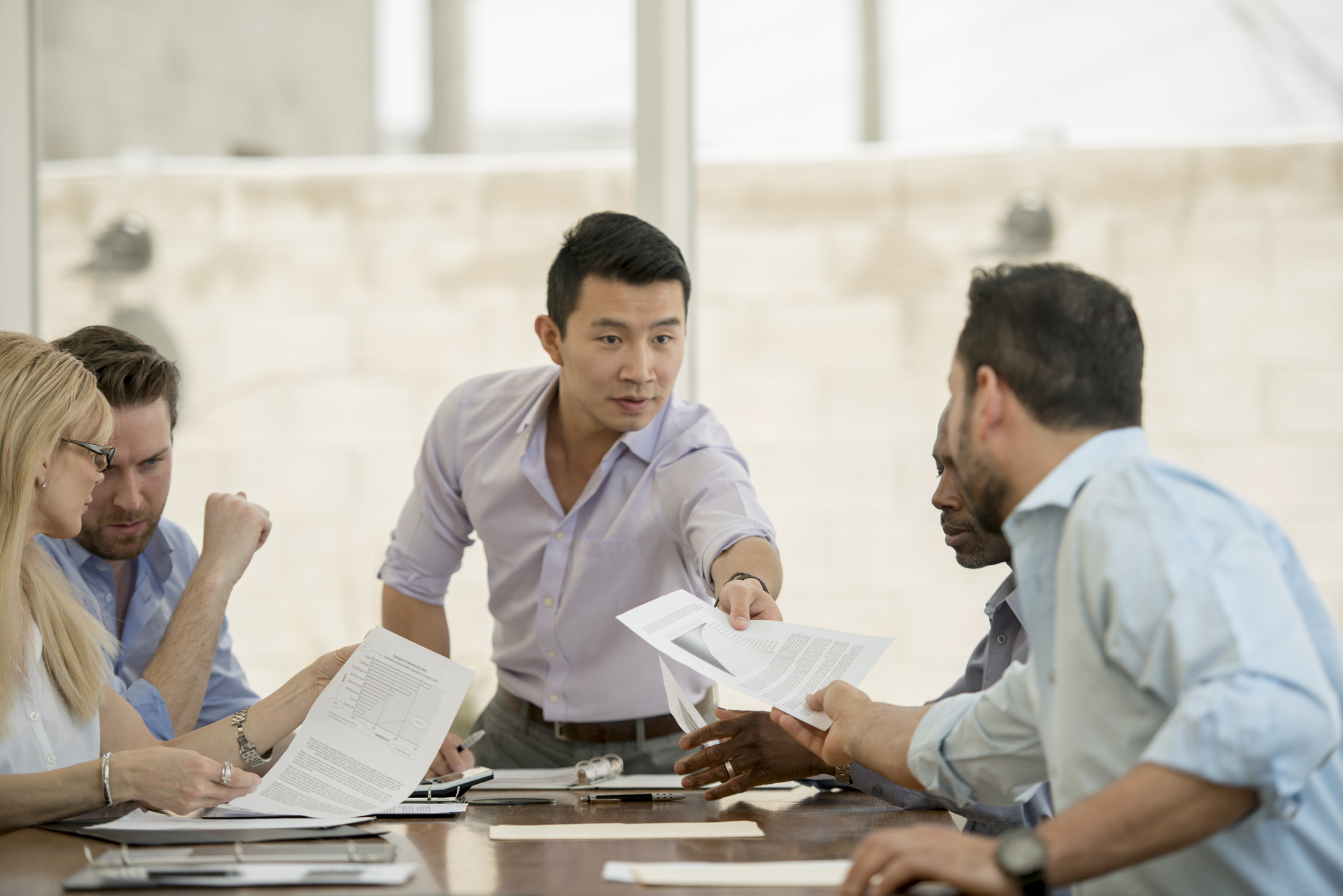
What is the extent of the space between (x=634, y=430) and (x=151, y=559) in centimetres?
102

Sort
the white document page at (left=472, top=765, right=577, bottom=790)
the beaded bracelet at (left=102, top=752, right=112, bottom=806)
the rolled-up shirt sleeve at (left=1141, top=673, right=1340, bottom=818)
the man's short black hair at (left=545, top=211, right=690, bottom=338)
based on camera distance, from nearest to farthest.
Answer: the rolled-up shirt sleeve at (left=1141, top=673, right=1340, bottom=818)
the beaded bracelet at (left=102, top=752, right=112, bottom=806)
the white document page at (left=472, top=765, right=577, bottom=790)
the man's short black hair at (left=545, top=211, right=690, bottom=338)

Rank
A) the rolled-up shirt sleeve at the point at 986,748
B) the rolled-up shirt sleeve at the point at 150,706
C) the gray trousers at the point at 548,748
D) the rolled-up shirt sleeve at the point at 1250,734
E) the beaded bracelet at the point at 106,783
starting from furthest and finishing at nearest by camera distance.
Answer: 1. the gray trousers at the point at 548,748
2. the rolled-up shirt sleeve at the point at 150,706
3. the beaded bracelet at the point at 106,783
4. the rolled-up shirt sleeve at the point at 986,748
5. the rolled-up shirt sleeve at the point at 1250,734

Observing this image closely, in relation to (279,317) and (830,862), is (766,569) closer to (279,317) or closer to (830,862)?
(830,862)

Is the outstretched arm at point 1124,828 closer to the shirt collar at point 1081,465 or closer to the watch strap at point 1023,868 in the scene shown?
the watch strap at point 1023,868

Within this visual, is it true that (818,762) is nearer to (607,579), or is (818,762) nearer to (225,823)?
(607,579)

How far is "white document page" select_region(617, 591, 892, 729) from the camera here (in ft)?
5.06

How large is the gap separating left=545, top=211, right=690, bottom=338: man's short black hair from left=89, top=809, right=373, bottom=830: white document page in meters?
1.10

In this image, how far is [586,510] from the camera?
7.50 feet

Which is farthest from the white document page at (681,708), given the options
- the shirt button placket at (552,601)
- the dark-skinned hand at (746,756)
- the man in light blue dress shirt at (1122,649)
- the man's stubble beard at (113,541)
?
the man's stubble beard at (113,541)

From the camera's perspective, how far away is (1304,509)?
2.93m

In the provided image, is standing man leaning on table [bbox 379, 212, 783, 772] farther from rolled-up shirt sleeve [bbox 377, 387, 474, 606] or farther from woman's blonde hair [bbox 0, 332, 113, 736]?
woman's blonde hair [bbox 0, 332, 113, 736]

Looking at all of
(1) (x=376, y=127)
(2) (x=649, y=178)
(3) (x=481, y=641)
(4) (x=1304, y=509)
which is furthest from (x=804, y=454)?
(1) (x=376, y=127)

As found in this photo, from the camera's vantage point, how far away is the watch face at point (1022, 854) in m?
0.93

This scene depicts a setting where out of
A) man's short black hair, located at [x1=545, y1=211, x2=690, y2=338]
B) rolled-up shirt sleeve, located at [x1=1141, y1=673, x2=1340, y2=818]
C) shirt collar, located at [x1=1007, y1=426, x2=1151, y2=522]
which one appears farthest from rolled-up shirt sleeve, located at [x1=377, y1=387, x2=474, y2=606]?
rolled-up shirt sleeve, located at [x1=1141, y1=673, x2=1340, y2=818]
